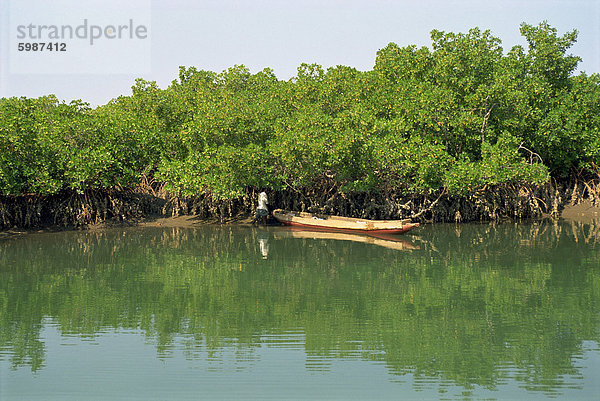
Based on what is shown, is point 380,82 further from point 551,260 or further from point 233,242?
point 551,260

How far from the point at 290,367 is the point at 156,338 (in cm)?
263

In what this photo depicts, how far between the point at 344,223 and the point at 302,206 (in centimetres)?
386

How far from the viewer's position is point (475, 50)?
23484 millimetres

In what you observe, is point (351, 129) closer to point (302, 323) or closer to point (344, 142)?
point (344, 142)

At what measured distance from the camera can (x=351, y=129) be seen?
21828 millimetres

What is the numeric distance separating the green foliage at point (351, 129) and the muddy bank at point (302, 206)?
882 mm

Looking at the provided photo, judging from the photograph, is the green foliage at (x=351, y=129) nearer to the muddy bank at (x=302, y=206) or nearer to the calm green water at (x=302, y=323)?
the muddy bank at (x=302, y=206)

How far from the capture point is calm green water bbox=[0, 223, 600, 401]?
7461mm

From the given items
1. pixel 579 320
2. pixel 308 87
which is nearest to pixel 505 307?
pixel 579 320

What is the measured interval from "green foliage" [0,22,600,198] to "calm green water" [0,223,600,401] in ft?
16.4

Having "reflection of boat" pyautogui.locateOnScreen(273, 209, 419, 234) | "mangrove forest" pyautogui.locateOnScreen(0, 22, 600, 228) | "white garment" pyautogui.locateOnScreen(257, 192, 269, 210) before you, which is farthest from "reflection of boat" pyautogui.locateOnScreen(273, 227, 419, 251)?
"mangrove forest" pyautogui.locateOnScreen(0, 22, 600, 228)

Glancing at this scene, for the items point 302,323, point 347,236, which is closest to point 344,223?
point 347,236

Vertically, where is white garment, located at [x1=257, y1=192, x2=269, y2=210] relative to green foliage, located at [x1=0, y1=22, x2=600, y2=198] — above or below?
below

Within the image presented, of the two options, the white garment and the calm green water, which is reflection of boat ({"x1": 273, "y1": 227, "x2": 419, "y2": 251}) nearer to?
the calm green water
